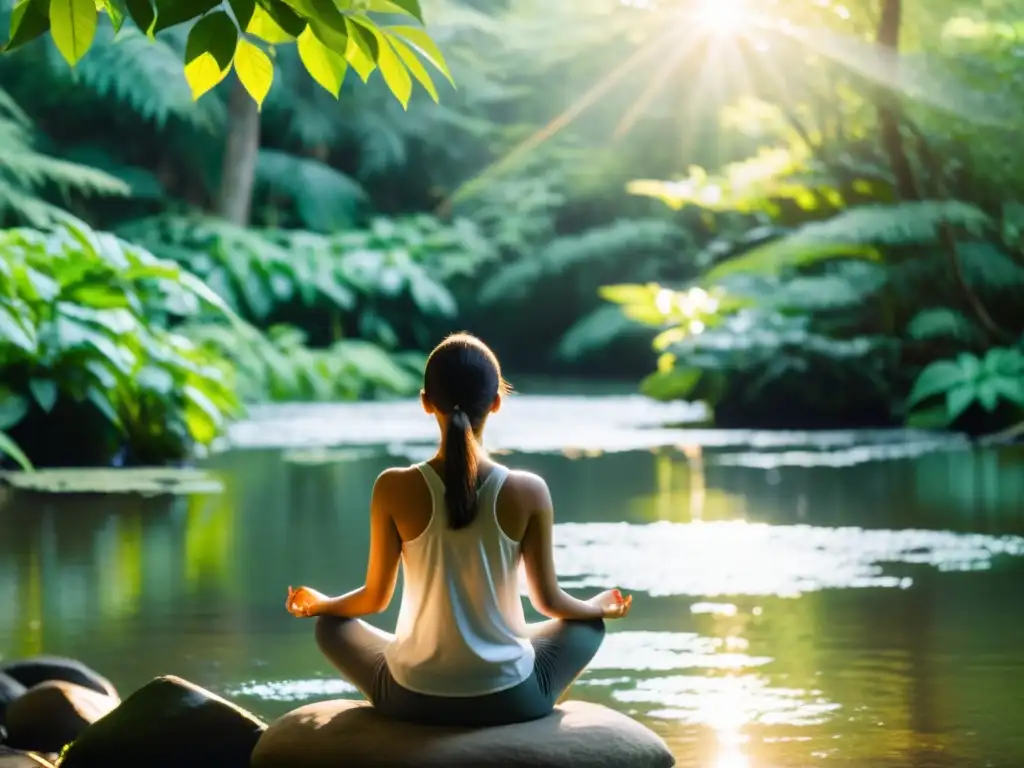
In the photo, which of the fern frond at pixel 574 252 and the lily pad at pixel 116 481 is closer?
the lily pad at pixel 116 481

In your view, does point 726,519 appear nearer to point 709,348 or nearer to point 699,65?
point 709,348

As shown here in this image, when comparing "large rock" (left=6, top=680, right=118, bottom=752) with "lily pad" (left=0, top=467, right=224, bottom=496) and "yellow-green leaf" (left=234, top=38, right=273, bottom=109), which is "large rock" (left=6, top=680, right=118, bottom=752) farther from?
"lily pad" (left=0, top=467, right=224, bottom=496)

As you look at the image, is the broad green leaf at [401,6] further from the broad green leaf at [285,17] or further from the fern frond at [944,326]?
the fern frond at [944,326]

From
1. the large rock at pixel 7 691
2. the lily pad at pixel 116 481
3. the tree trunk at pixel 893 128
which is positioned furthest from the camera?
the tree trunk at pixel 893 128

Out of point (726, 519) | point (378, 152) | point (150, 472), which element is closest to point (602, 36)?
point (378, 152)

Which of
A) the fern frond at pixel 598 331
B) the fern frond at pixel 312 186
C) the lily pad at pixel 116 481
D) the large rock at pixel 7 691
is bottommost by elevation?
the large rock at pixel 7 691

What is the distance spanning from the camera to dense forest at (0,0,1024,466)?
10.4 m

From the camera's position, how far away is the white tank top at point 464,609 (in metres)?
2.96

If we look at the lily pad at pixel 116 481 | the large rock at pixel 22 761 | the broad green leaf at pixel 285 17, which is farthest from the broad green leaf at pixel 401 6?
the lily pad at pixel 116 481

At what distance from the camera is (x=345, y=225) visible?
24250mm

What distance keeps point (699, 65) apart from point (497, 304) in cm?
408

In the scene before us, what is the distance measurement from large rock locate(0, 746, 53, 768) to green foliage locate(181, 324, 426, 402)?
14816 millimetres

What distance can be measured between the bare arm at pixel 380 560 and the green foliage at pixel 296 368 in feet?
49.6

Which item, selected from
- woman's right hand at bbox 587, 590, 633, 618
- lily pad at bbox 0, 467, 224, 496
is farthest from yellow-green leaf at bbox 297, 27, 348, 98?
lily pad at bbox 0, 467, 224, 496
